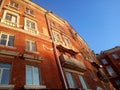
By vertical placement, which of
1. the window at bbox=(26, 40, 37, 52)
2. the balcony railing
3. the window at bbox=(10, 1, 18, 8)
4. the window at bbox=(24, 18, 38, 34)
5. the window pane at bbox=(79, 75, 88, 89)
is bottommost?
the window pane at bbox=(79, 75, 88, 89)

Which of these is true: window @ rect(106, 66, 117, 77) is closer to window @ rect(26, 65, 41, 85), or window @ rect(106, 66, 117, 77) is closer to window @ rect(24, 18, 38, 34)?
window @ rect(24, 18, 38, 34)

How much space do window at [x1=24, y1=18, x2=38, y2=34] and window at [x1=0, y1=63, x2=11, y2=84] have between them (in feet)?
18.4

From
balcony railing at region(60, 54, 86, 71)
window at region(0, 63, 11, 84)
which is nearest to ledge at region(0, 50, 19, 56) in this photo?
window at region(0, 63, 11, 84)

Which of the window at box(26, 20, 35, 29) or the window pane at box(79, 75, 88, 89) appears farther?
the window at box(26, 20, 35, 29)

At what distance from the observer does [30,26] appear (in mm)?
15359

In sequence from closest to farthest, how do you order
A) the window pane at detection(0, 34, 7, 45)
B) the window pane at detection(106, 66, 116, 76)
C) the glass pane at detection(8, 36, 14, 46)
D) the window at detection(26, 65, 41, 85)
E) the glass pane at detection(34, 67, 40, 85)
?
the window at detection(26, 65, 41, 85) < the glass pane at detection(34, 67, 40, 85) < the window pane at detection(0, 34, 7, 45) < the glass pane at detection(8, 36, 14, 46) < the window pane at detection(106, 66, 116, 76)

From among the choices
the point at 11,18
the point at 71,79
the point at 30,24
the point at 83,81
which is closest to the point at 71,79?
the point at 71,79

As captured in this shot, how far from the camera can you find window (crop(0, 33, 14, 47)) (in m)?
11.4

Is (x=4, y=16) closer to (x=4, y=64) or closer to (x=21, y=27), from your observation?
(x=21, y=27)

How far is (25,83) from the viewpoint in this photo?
945cm

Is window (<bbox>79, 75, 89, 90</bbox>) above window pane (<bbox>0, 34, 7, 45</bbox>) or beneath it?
beneath

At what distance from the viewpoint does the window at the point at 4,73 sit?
8.85 m

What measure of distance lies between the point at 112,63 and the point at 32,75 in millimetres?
30913

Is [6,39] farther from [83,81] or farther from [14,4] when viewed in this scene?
[83,81]
